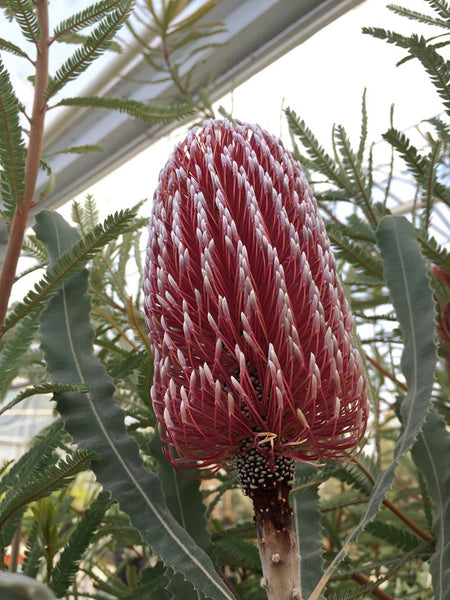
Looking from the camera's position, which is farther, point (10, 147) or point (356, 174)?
point (356, 174)

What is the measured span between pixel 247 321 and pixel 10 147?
0.35 m

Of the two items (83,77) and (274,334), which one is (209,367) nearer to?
(274,334)

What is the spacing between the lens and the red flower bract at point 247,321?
17.0 inches

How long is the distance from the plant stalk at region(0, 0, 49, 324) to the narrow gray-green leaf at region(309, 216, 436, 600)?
15.0 inches

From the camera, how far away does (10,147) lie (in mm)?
623

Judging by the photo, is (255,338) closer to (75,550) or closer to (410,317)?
(410,317)

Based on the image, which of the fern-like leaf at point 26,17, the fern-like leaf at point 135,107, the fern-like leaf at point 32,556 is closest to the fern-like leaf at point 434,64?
the fern-like leaf at point 135,107

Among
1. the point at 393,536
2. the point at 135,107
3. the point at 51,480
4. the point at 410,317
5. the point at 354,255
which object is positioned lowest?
the point at 393,536

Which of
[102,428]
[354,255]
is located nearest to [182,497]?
[102,428]

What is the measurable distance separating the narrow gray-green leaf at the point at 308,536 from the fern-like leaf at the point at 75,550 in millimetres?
193

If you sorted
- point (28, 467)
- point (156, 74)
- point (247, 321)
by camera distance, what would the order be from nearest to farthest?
point (247, 321)
point (28, 467)
point (156, 74)

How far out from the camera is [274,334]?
450 mm

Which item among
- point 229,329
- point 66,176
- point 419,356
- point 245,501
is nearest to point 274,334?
point 229,329

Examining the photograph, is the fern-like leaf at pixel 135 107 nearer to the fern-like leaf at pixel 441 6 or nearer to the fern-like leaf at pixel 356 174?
the fern-like leaf at pixel 356 174
